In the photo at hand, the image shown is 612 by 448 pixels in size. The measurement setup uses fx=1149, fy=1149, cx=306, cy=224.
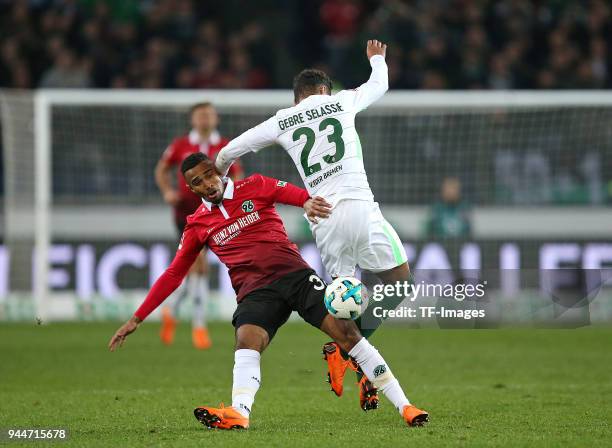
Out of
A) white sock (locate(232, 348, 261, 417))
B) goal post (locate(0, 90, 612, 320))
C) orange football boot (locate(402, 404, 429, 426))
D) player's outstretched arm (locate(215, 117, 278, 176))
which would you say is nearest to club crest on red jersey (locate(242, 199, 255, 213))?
player's outstretched arm (locate(215, 117, 278, 176))

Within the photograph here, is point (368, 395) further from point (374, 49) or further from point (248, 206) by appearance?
point (374, 49)

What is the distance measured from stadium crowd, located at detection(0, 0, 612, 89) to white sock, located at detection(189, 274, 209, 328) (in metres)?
6.22

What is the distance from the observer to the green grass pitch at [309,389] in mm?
6414

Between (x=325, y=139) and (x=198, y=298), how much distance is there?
552 centimetres

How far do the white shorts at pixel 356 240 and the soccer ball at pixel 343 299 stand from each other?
0.76 m

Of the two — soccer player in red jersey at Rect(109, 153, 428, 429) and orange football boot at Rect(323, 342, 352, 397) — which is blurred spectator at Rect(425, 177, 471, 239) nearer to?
orange football boot at Rect(323, 342, 352, 397)

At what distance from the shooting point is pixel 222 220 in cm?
686

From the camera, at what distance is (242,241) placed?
6.89 meters

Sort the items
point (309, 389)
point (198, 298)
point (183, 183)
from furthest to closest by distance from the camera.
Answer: point (198, 298) → point (183, 183) → point (309, 389)

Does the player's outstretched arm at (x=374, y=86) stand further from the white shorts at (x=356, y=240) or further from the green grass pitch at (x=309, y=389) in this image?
the green grass pitch at (x=309, y=389)

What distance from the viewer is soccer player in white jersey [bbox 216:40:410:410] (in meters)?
7.13

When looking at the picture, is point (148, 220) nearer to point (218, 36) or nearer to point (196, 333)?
point (196, 333)

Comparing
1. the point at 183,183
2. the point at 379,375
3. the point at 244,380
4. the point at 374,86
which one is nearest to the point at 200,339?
the point at 183,183

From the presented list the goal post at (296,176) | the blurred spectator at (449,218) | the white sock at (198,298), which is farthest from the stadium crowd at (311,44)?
the white sock at (198,298)
